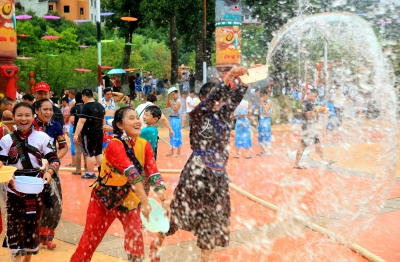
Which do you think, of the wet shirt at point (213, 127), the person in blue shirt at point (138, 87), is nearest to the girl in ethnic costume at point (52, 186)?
the wet shirt at point (213, 127)

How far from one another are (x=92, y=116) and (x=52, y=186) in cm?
477

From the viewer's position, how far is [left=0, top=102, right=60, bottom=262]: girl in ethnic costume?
4742 millimetres

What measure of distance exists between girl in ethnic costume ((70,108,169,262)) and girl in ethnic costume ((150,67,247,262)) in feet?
2.00

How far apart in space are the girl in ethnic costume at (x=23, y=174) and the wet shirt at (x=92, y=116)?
5.05 m

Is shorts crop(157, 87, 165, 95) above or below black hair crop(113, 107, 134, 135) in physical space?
below

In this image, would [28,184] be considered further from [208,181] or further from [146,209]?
[208,181]

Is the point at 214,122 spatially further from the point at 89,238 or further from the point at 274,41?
the point at 274,41

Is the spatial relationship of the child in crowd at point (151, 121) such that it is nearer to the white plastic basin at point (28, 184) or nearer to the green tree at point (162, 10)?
the white plastic basin at point (28, 184)

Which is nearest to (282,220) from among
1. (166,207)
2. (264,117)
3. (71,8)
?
(166,207)

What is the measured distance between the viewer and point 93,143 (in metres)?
10.0

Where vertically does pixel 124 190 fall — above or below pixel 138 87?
above

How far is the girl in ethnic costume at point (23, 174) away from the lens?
15.6 feet

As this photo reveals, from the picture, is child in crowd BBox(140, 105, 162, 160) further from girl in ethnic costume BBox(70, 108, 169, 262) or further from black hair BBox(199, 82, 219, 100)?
girl in ethnic costume BBox(70, 108, 169, 262)

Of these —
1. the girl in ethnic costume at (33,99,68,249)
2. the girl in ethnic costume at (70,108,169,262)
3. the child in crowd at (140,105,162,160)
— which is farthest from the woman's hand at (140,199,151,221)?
the child in crowd at (140,105,162,160)
